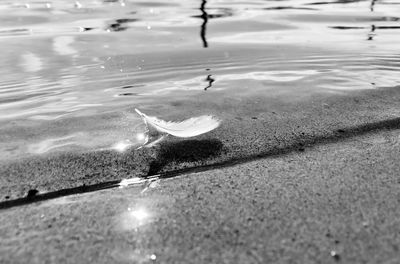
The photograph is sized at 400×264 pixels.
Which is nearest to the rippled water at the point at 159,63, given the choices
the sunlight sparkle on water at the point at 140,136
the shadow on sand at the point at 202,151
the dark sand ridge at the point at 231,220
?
the sunlight sparkle on water at the point at 140,136

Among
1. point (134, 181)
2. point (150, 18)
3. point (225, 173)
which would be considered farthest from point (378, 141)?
point (150, 18)

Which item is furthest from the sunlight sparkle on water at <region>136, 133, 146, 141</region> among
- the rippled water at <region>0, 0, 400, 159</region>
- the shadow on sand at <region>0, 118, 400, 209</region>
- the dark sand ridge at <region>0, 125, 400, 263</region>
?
the dark sand ridge at <region>0, 125, 400, 263</region>

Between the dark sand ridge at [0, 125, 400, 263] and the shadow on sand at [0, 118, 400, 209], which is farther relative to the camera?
the shadow on sand at [0, 118, 400, 209]

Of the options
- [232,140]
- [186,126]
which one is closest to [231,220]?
[232,140]

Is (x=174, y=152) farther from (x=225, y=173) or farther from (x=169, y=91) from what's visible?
(x=169, y=91)

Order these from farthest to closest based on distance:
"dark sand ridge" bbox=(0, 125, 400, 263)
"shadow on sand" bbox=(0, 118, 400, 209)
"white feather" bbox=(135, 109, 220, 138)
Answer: "white feather" bbox=(135, 109, 220, 138), "shadow on sand" bbox=(0, 118, 400, 209), "dark sand ridge" bbox=(0, 125, 400, 263)

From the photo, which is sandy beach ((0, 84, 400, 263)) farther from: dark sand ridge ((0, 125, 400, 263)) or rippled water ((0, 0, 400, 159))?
rippled water ((0, 0, 400, 159))

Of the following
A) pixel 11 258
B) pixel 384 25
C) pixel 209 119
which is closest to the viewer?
pixel 11 258

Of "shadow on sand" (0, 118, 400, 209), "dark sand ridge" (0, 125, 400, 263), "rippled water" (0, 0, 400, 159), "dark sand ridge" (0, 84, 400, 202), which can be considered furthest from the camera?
"rippled water" (0, 0, 400, 159)
